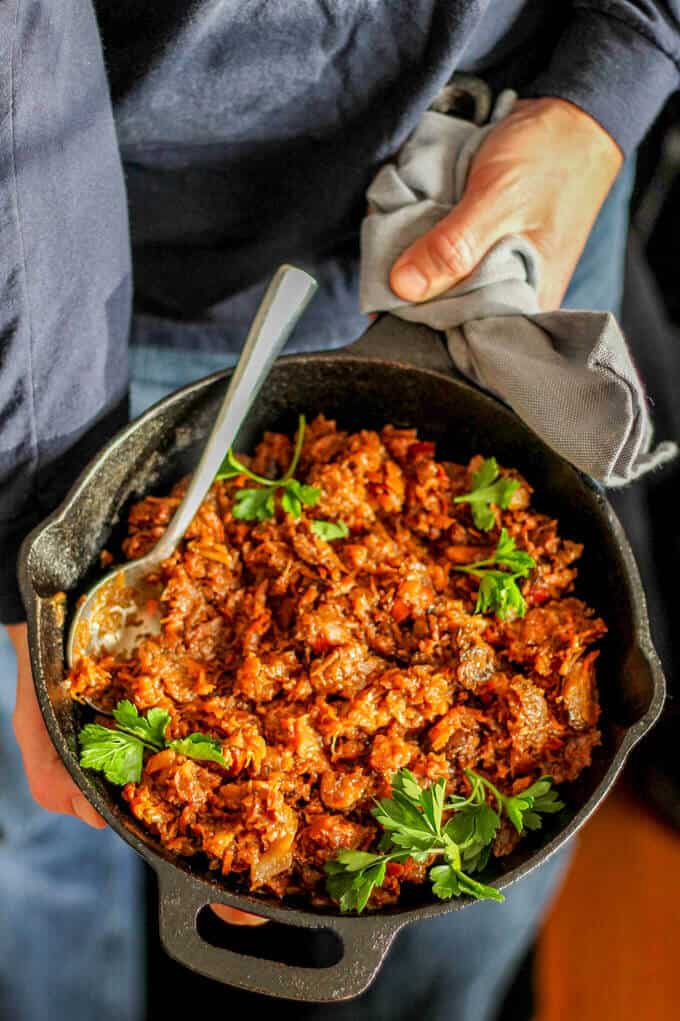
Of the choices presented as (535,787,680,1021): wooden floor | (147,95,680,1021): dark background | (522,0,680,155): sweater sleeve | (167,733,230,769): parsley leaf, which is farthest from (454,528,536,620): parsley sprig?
(535,787,680,1021): wooden floor

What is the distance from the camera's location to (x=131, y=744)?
4.22ft

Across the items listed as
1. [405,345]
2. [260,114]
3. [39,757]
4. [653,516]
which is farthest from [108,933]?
[260,114]

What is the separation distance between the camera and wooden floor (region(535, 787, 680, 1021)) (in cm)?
268

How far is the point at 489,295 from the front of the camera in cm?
149

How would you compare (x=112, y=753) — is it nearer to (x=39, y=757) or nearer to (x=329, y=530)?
(x=39, y=757)

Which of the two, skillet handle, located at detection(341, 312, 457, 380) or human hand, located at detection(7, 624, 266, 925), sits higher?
skillet handle, located at detection(341, 312, 457, 380)

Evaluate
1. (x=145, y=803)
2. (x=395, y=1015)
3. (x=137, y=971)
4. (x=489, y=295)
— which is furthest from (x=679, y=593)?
(x=145, y=803)

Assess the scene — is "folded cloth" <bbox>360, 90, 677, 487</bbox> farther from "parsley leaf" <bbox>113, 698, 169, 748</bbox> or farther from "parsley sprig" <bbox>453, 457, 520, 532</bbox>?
A: "parsley leaf" <bbox>113, 698, 169, 748</bbox>

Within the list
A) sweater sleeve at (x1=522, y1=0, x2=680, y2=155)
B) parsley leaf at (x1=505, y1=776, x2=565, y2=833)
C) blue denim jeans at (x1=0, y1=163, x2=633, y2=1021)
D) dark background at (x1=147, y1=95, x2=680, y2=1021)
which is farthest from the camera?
dark background at (x1=147, y1=95, x2=680, y2=1021)

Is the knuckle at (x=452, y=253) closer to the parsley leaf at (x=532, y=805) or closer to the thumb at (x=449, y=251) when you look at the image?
the thumb at (x=449, y=251)

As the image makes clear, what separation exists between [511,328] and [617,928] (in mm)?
1976

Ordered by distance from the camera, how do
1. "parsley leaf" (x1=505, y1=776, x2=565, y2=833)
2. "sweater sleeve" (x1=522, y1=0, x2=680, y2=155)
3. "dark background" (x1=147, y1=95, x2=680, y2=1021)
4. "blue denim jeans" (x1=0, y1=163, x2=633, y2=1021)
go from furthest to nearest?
"dark background" (x1=147, y1=95, x2=680, y2=1021)
"blue denim jeans" (x1=0, y1=163, x2=633, y2=1021)
"sweater sleeve" (x1=522, y1=0, x2=680, y2=155)
"parsley leaf" (x1=505, y1=776, x2=565, y2=833)

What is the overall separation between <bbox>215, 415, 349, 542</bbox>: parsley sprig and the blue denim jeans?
3.00 feet

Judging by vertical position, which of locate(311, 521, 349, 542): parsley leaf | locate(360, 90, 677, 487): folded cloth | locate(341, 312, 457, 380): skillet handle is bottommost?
locate(311, 521, 349, 542): parsley leaf
